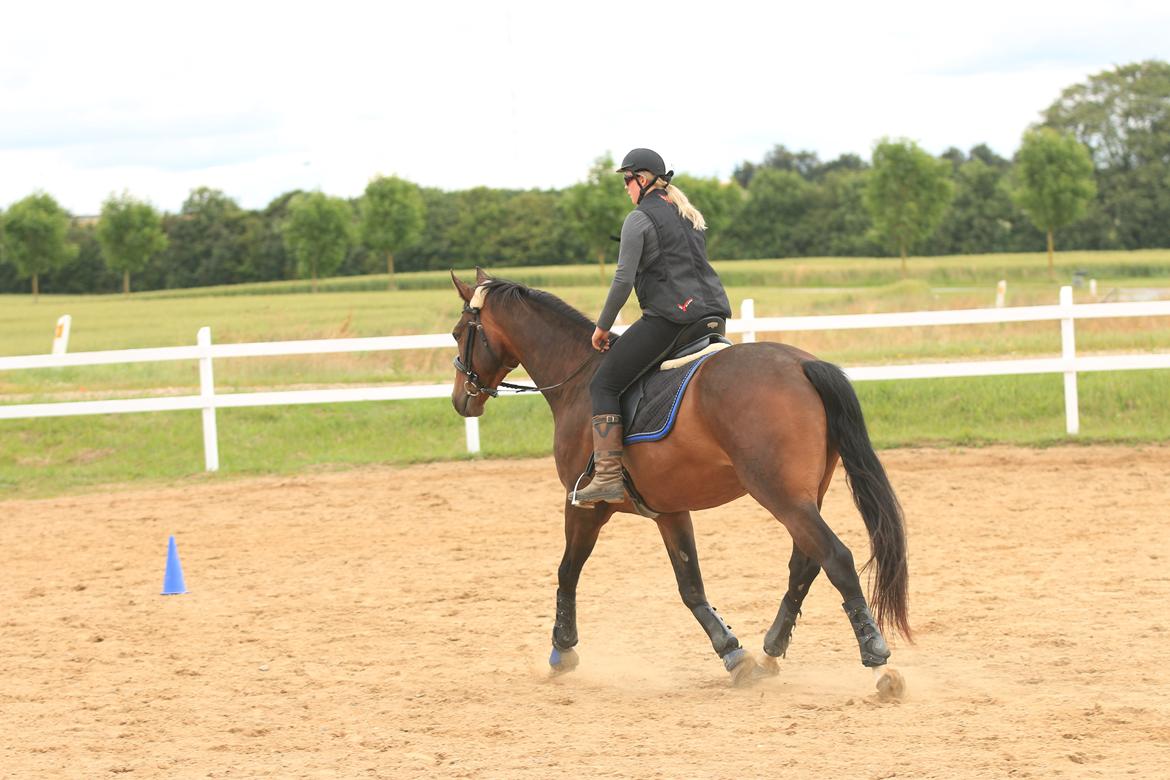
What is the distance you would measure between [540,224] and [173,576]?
228ft

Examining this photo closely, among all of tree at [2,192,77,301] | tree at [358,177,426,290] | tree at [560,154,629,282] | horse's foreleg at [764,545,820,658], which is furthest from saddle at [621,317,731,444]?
tree at [2,192,77,301]

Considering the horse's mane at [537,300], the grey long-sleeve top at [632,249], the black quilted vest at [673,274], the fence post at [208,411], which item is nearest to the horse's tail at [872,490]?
the black quilted vest at [673,274]

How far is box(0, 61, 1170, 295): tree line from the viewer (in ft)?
216

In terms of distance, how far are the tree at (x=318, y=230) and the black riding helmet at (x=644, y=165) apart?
61003 millimetres

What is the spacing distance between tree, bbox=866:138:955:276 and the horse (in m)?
51.4

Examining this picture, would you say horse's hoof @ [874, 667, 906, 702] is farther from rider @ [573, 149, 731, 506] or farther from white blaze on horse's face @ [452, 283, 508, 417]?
white blaze on horse's face @ [452, 283, 508, 417]

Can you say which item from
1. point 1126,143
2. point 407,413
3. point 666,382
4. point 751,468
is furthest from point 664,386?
point 1126,143

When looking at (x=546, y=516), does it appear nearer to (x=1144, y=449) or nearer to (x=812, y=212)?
(x=1144, y=449)

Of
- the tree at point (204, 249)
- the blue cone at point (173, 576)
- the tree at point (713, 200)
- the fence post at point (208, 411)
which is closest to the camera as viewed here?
the blue cone at point (173, 576)

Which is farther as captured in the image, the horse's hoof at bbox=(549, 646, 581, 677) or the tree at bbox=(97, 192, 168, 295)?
the tree at bbox=(97, 192, 168, 295)

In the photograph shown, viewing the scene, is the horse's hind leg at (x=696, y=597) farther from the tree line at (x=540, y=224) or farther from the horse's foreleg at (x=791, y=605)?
the tree line at (x=540, y=224)

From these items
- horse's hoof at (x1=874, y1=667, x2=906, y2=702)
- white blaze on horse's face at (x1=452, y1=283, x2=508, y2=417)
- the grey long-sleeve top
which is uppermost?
the grey long-sleeve top

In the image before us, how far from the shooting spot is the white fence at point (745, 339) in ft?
45.1

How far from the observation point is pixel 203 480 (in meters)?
13.9
